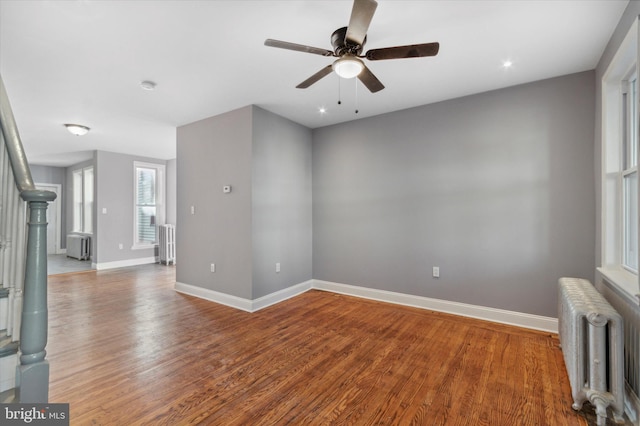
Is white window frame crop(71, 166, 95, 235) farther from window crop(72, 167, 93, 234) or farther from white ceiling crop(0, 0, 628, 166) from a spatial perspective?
white ceiling crop(0, 0, 628, 166)

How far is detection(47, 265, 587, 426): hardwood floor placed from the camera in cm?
179

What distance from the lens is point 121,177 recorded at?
6.64 metres

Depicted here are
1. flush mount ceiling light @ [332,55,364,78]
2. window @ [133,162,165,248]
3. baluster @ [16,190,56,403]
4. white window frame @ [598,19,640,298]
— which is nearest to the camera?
baluster @ [16,190,56,403]

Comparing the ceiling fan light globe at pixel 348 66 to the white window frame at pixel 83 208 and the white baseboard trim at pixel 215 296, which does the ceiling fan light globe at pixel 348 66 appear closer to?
the white baseboard trim at pixel 215 296

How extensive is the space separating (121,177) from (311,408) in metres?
6.89

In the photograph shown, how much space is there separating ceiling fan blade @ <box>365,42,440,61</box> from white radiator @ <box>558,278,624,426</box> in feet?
6.14

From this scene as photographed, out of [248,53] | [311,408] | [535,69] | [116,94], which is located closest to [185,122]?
[116,94]

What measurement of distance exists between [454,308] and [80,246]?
8.62 meters

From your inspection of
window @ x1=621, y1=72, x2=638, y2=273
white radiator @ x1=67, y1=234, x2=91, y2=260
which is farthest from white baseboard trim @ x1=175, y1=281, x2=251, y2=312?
white radiator @ x1=67, y1=234, x2=91, y2=260

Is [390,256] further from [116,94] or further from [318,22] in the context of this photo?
[116,94]

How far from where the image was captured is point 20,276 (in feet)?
4.37

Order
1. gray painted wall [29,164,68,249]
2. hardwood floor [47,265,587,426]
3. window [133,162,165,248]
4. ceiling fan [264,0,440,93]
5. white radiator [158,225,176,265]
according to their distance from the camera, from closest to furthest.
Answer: ceiling fan [264,0,440,93] < hardwood floor [47,265,587,426] < white radiator [158,225,176,265] < window [133,162,165,248] < gray painted wall [29,164,68,249]

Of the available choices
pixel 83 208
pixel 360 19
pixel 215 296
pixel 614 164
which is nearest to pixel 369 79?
pixel 360 19

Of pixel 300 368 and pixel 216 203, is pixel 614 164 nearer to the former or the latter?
pixel 300 368
